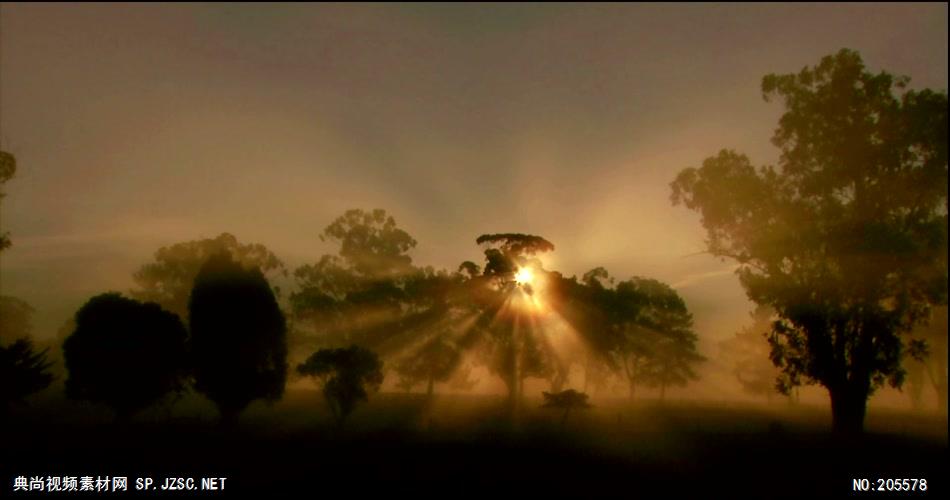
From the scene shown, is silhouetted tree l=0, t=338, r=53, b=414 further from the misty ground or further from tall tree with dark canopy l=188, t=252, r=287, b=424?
tall tree with dark canopy l=188, t=252, r=287, b=424

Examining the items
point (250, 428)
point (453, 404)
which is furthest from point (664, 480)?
point (453, 404)

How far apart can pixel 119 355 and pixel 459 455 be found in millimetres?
18898

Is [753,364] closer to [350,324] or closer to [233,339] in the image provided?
[350,324]

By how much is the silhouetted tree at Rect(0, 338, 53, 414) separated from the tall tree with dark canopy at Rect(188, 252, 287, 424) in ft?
23.8

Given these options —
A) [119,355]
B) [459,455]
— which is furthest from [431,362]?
[119,355]

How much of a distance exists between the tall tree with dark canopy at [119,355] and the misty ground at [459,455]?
2.24 metres

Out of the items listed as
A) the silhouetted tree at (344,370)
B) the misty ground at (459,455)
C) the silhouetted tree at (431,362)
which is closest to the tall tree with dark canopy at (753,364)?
the misty ground at (459,455)

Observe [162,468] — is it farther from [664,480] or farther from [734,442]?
[734,442]

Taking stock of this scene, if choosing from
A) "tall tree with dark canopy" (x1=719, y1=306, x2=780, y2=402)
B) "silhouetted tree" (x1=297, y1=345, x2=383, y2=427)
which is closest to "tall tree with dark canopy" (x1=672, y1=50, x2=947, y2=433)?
"silhouetted tree" (x1=297, y1=345, x2=383, y2=427)

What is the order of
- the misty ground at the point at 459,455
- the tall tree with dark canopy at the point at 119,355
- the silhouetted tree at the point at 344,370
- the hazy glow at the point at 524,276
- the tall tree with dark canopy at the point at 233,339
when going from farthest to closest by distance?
the hazy glow at the point at 524,276 < the silhouetted tree at the point at 344,370 < the tall tree with dark canopy at the point at 233,339 < the tall tree with dark canopy at the point at 119,355 < the misty ground at the point at 459,455

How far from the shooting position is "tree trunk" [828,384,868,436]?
29.4 m

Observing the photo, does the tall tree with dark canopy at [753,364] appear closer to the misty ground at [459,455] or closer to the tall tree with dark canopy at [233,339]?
the misty ground at [459,455]

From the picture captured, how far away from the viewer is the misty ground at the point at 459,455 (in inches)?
797

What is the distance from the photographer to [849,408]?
29.7 meters
